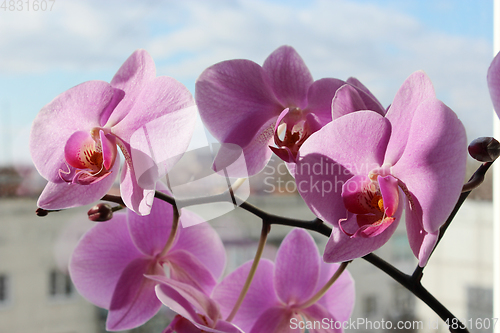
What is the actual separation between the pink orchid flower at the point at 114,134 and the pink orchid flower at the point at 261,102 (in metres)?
0.03

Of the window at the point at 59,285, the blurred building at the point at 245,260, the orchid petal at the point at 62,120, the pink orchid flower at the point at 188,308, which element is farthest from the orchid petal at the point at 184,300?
the window at the point at 59,285

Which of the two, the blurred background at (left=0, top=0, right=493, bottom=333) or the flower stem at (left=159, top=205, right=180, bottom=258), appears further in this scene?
the blurred background at (left=0, top=0, right=493, bottom=333)

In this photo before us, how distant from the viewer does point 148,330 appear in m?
2.15

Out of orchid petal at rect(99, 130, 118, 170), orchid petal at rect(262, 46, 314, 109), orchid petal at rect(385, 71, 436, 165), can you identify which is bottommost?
orchid petal at rect(99, 130, 118, 170)

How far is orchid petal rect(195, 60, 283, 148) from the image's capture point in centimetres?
27

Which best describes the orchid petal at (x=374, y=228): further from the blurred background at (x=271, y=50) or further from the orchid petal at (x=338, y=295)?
the blurred background at (x=271, y=50)

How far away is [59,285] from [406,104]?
3.87m

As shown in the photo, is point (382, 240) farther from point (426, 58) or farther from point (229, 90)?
point (426, 58)

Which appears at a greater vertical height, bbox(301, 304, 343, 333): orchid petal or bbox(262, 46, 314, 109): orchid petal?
bbox(262, 46, 314, 109): orchid petal

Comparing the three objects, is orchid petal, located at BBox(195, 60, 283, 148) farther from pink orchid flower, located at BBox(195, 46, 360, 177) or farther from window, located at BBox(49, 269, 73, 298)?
window, located at BBox(49, 269, 73, 298)

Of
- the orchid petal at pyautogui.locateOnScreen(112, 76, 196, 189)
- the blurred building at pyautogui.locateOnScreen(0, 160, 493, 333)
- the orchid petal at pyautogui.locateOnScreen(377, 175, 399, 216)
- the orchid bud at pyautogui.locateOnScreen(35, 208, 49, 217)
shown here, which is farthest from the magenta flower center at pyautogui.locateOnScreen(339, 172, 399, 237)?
the blurred building at pyautogui.locateOnScreen(0, 160, 493, 333)

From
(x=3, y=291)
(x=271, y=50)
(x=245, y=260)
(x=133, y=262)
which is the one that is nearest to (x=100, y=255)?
(x=133, y=262)

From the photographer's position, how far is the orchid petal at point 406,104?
231 millimetres

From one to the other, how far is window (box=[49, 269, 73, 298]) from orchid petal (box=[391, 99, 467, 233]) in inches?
136
